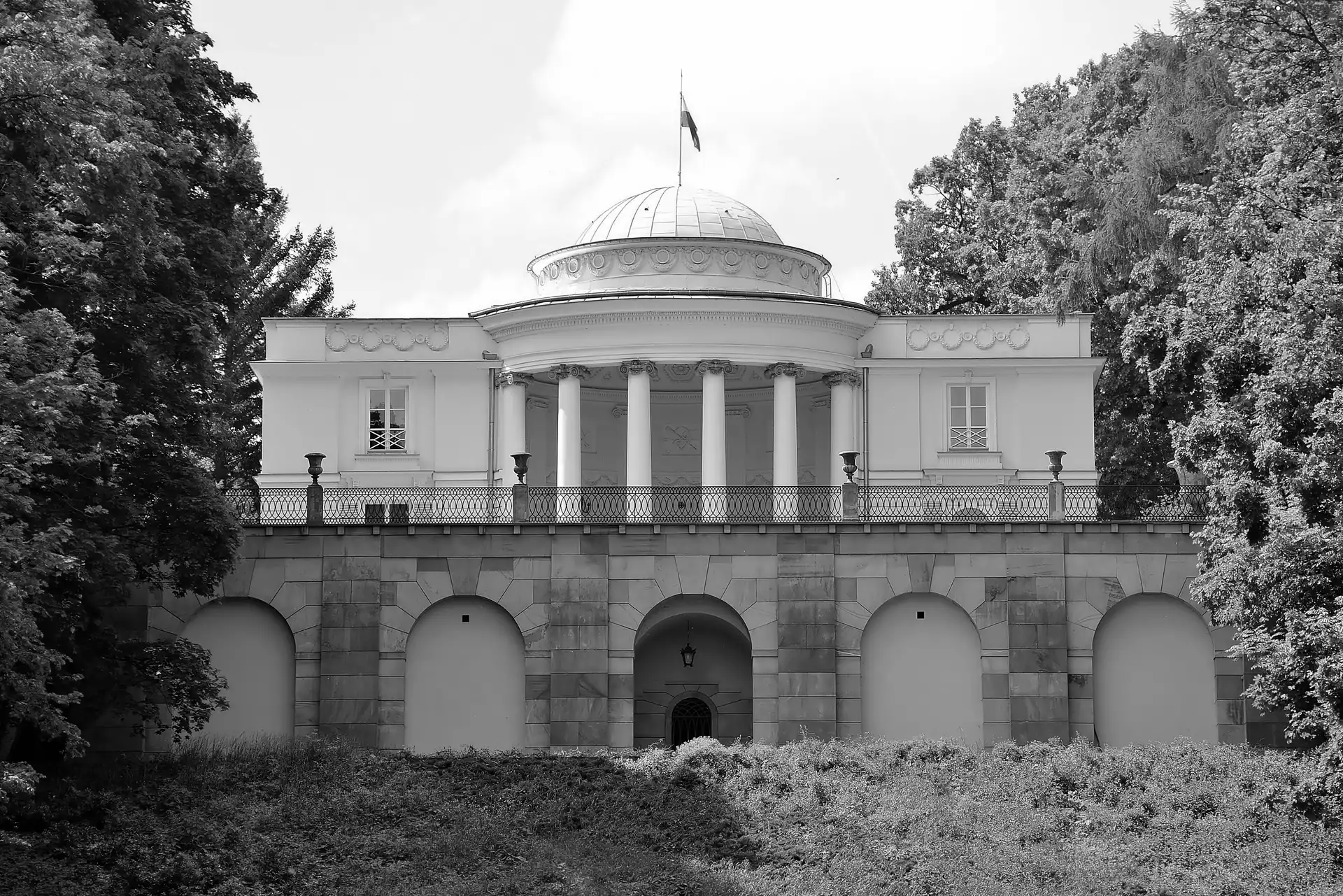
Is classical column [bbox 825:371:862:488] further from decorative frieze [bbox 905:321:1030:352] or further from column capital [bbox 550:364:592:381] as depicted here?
column capital [bbox 550:364:592:381]

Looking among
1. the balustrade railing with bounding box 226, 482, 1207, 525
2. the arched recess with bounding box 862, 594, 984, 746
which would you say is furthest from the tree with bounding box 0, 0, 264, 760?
the arched recess with bounding box 862, 594, 984, 746

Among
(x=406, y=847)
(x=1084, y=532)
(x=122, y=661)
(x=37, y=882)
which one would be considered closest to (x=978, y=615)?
(x=1084, y=532)

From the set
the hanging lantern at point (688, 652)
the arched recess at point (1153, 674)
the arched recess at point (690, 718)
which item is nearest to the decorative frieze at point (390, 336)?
the hanging lantern at point (688, 652)

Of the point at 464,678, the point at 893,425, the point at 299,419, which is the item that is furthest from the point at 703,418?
the point at 464,678

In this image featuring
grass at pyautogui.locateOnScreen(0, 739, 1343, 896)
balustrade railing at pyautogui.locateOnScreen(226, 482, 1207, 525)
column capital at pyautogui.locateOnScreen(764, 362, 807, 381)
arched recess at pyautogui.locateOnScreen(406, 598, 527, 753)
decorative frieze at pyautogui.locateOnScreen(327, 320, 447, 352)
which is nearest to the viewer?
grass at pyautogui.locateOnScreen(0, 739, 1343, 896)

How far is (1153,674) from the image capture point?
3972 centimetres

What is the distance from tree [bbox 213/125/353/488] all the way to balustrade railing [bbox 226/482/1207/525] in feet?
42.4

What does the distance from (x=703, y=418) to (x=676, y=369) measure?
211 cm

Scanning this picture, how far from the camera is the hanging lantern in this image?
136 feet

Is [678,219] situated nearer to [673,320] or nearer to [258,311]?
[673,320]

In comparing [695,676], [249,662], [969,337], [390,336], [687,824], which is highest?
[390,336]

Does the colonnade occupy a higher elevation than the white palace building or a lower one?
higher

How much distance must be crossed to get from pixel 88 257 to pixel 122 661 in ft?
28.1

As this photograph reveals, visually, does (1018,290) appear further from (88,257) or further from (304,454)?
(88,257)
